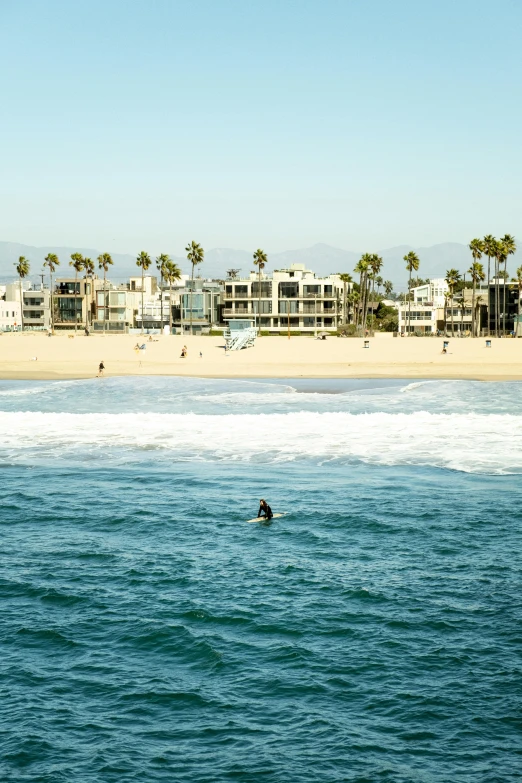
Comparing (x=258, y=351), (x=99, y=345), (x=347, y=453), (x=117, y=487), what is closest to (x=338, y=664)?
(x=117, y=487)

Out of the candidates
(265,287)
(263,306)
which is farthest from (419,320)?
(265,287)

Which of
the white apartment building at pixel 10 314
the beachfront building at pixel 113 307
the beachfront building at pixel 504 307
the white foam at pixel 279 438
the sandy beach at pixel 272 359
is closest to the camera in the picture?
the white foam at pixel 279 438

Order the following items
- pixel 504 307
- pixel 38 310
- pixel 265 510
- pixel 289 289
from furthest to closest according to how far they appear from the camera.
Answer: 1. pixel 38 310
2. pixel 289 289
3. pixel 504 307
4. pixel 265 510

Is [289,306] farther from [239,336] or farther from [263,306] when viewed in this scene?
[239,336]

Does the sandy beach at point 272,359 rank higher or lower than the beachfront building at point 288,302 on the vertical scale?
lower

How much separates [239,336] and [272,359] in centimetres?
1326

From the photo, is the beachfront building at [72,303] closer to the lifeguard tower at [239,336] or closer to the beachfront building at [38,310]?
the beachfront building at [38,310]

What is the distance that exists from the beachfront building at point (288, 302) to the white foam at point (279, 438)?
97.0m

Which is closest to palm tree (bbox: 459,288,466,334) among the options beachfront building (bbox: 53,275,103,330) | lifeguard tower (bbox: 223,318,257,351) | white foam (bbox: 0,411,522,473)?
lifeguard tower (bbox: 223,318,257,351)

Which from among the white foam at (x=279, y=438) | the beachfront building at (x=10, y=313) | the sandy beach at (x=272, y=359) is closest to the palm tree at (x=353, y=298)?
the sandy beach at (x=272, y=359)

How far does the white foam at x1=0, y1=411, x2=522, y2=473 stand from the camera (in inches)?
1500

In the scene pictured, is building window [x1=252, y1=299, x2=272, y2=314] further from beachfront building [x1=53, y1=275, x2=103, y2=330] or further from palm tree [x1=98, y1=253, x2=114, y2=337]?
beachfront building [x1=53, y1=275, x2=103, y2=330]

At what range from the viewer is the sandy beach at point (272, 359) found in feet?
243

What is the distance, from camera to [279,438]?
139ft
